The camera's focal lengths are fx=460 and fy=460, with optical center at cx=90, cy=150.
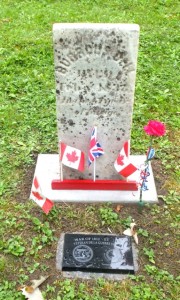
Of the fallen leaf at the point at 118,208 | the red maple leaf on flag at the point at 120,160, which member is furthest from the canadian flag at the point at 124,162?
the fallen leaf at the point at 118,208

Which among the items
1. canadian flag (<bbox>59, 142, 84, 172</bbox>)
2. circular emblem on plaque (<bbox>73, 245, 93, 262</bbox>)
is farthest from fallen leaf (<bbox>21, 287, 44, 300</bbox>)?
canadian flag (<bbox>59, 142, 84, 172</bbox>)

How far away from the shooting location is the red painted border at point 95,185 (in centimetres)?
402

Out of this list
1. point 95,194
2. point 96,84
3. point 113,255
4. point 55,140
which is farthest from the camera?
point 55,140

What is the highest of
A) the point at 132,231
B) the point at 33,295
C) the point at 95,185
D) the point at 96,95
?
the point at 96,95

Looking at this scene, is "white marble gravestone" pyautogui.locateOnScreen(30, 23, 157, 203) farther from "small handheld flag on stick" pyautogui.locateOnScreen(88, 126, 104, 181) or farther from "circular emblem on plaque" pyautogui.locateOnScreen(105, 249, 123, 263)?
"circular emblem on plaque" pyautogui.locateOnScreen(105, 249, 123, 263)

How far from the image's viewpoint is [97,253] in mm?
3461

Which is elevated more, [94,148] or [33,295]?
[94,148]

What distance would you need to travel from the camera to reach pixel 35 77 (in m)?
5.84

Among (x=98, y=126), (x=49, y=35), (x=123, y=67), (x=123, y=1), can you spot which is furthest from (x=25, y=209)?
(x=123, y=1)

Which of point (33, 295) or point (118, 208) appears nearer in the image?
→ point (33, 295)

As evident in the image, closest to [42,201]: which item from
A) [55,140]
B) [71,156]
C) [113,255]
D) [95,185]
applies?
[71,156]

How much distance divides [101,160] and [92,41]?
1.07 meters

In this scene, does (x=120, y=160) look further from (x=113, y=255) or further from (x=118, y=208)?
(x=113, y=255)

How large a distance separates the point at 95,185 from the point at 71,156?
0.36 metres
